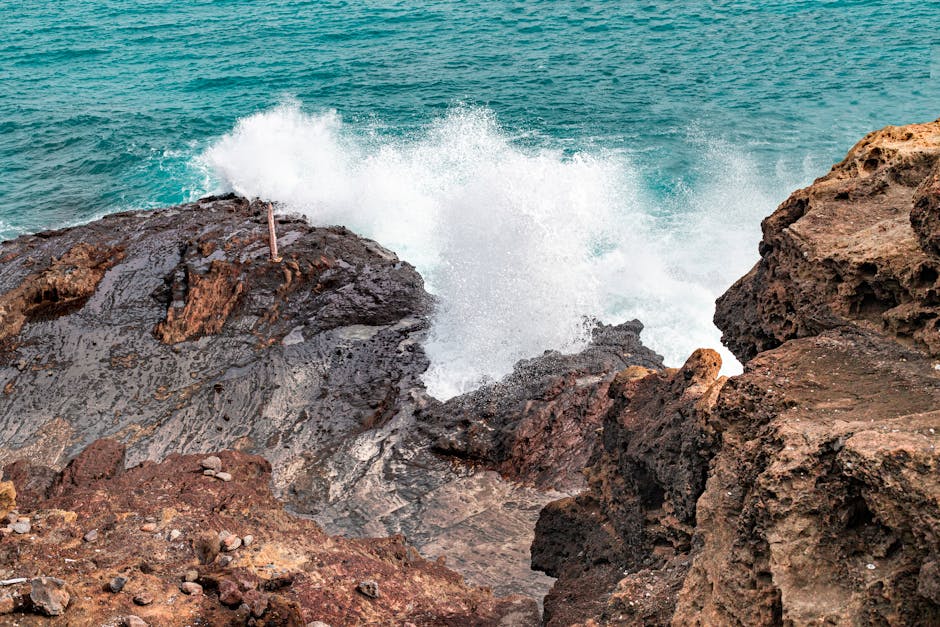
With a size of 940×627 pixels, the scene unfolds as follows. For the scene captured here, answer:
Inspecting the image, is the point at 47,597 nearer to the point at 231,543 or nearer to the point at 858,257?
the point at 231,543

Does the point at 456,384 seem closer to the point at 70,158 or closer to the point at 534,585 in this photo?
the point at 534,585

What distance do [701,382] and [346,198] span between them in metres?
12.1

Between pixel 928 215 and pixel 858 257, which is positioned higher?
pixel 928 215

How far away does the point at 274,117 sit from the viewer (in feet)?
69.1

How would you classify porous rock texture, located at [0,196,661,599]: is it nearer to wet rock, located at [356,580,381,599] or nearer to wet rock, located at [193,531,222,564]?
wet rock, located at [356,580,381,599]

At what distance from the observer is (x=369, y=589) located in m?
6.46

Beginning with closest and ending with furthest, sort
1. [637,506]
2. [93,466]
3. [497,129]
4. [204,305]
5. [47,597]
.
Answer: [47,597] → [637,506] → [93,466] → [204,305] → [497,129]

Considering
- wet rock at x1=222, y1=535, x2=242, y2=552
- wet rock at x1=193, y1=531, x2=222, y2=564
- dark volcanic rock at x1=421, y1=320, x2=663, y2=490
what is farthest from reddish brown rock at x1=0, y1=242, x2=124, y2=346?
wet rock at x1=222, y1=535, x2=242, y2=552

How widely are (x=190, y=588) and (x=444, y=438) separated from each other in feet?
13.8

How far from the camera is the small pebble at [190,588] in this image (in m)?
5.91

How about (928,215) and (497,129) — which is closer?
(928,215)

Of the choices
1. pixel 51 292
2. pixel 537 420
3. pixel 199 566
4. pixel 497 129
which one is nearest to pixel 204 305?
pixel 51 292

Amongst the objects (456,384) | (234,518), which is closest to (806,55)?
(456,384)

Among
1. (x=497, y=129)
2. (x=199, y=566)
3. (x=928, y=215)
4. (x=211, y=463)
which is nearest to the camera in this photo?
(x=928, y=215)
